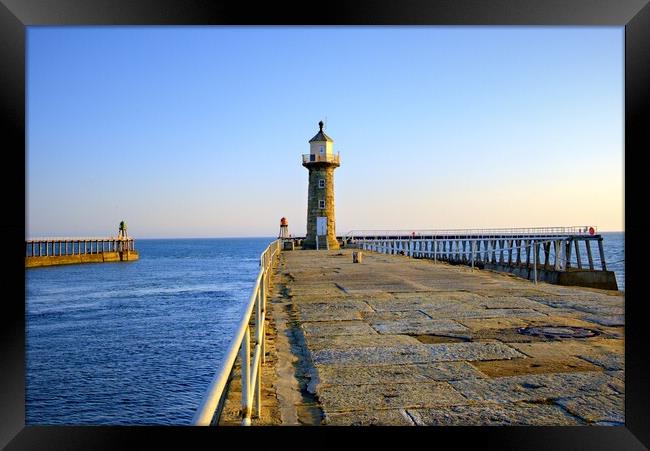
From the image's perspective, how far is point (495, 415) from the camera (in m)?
3.80

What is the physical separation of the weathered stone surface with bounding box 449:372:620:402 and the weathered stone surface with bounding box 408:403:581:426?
174 millimetres

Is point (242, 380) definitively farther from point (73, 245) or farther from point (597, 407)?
point (73, 245)

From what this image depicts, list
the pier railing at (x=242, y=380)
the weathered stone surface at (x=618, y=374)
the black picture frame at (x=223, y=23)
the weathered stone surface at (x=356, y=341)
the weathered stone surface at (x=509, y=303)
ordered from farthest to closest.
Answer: the weathered stone surface at (x=509, y=303)
the weathered stone surface at (x=356, y=341)
the weathered stone surface at (x=618, y=374)
the black picture frame at (x=223, y=23)
the pier railing at (x=242, y=380)

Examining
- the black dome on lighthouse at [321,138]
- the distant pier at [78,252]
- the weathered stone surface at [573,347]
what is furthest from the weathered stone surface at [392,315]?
the distant pier at [78,252]

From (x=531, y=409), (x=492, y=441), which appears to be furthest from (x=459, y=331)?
(x=492, y=441)

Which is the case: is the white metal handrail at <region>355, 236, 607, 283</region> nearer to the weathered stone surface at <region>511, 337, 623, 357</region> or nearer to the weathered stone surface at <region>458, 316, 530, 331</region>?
the weathered stone surface at <region>458, 316, 530, 331</region>

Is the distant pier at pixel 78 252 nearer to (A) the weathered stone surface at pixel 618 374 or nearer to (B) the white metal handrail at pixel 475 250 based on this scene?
(B) the white metal handrail at pixel 475 250

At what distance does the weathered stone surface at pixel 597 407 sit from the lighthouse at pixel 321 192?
30319mm

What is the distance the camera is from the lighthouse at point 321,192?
114ft

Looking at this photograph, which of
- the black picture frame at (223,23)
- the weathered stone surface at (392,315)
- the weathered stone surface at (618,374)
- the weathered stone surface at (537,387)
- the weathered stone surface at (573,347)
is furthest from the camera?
the weathered stone surface at (392,315)

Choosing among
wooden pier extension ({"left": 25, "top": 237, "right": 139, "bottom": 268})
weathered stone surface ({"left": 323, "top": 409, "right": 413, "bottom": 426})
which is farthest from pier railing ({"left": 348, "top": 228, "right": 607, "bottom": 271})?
wooden pier extension ({"left": 25, "top": 237, "right": 139, "bottom": 268})

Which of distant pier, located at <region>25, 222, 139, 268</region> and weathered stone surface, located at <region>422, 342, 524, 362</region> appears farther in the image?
distant pier, located at <region>25, 222, 139, 268</region>

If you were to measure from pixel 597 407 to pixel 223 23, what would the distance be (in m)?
4.00

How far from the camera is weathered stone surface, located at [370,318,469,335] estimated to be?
6659mm
